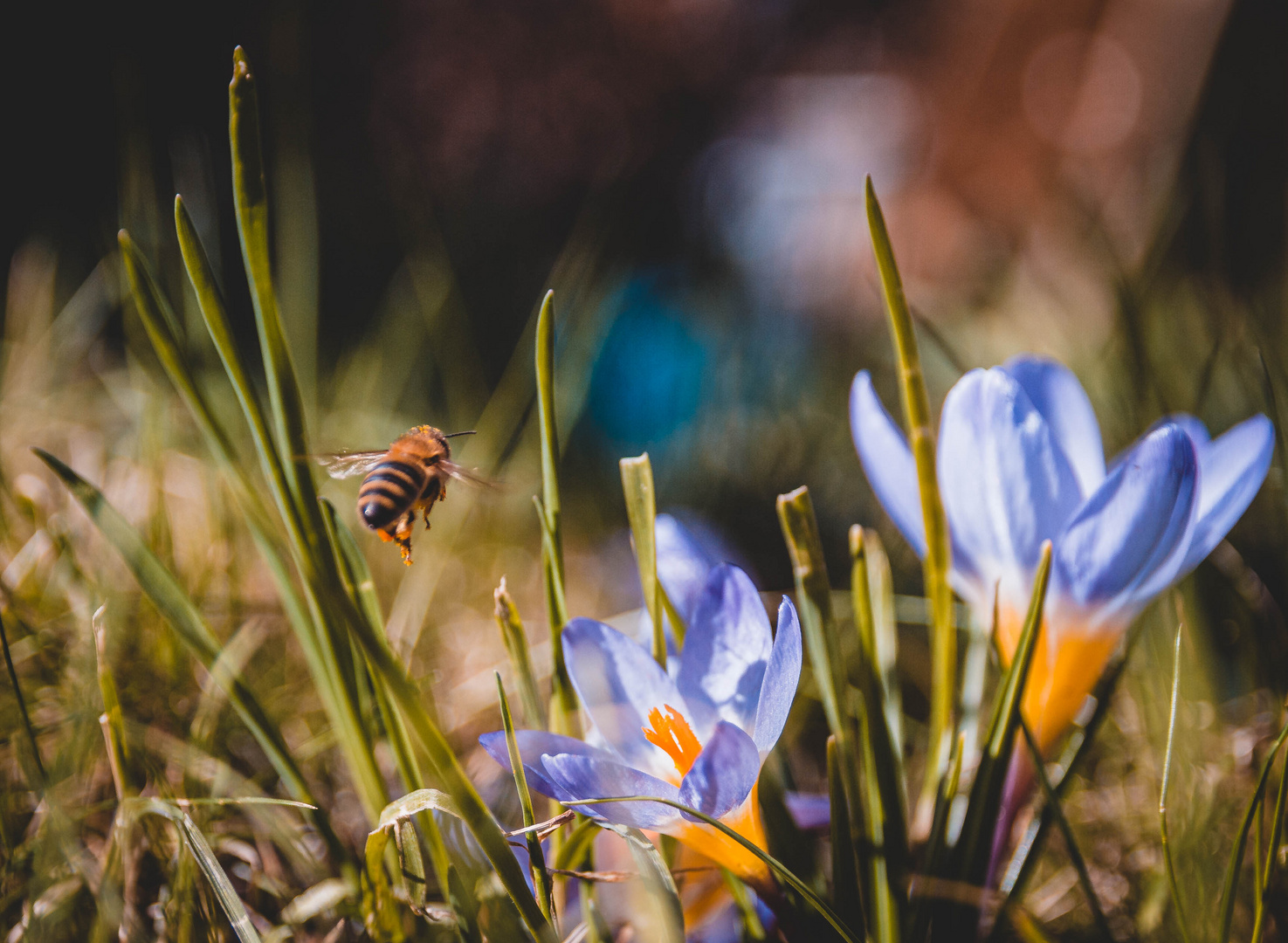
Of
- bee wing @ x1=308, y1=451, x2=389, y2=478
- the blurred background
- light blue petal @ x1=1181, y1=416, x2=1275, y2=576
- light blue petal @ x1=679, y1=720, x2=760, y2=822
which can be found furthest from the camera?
the blurred background

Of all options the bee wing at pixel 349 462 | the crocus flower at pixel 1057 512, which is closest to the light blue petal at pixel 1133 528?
the crocus flower at pixel 1057 512

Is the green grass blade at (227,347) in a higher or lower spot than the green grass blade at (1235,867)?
higher

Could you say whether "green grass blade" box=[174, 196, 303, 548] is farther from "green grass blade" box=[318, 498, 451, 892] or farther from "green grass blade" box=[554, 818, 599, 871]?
"green grass blade" box=[554, 818, 599, 871]

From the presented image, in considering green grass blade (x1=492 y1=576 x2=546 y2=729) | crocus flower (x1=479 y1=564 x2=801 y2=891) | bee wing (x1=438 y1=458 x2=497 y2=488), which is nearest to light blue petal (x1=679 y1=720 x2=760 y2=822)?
crocus flower (x1=479 y1=564 x2=801 y2=891)

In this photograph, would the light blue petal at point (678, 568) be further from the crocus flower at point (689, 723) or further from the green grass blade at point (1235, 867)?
the green grass blade at point (1235, 867)

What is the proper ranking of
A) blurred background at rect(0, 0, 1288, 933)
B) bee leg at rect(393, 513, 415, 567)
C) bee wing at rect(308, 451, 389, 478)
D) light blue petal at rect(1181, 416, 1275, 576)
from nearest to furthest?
light blue petal at rect(1181, 416, 1275, 576) → bee leg at rect(393, 513, 415, 567) → bee wing at rect(308, 451, 389, 478) → blurred background at rect(0, 0, 1288, 933)

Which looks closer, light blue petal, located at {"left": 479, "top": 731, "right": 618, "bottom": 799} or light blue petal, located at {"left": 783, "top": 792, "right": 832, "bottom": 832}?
light blue petal, located at {"left": 479, "top": 731, "right": 618, "bottom": 799}

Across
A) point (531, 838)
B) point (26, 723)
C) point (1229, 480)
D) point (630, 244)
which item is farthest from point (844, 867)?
point (630, 244)
